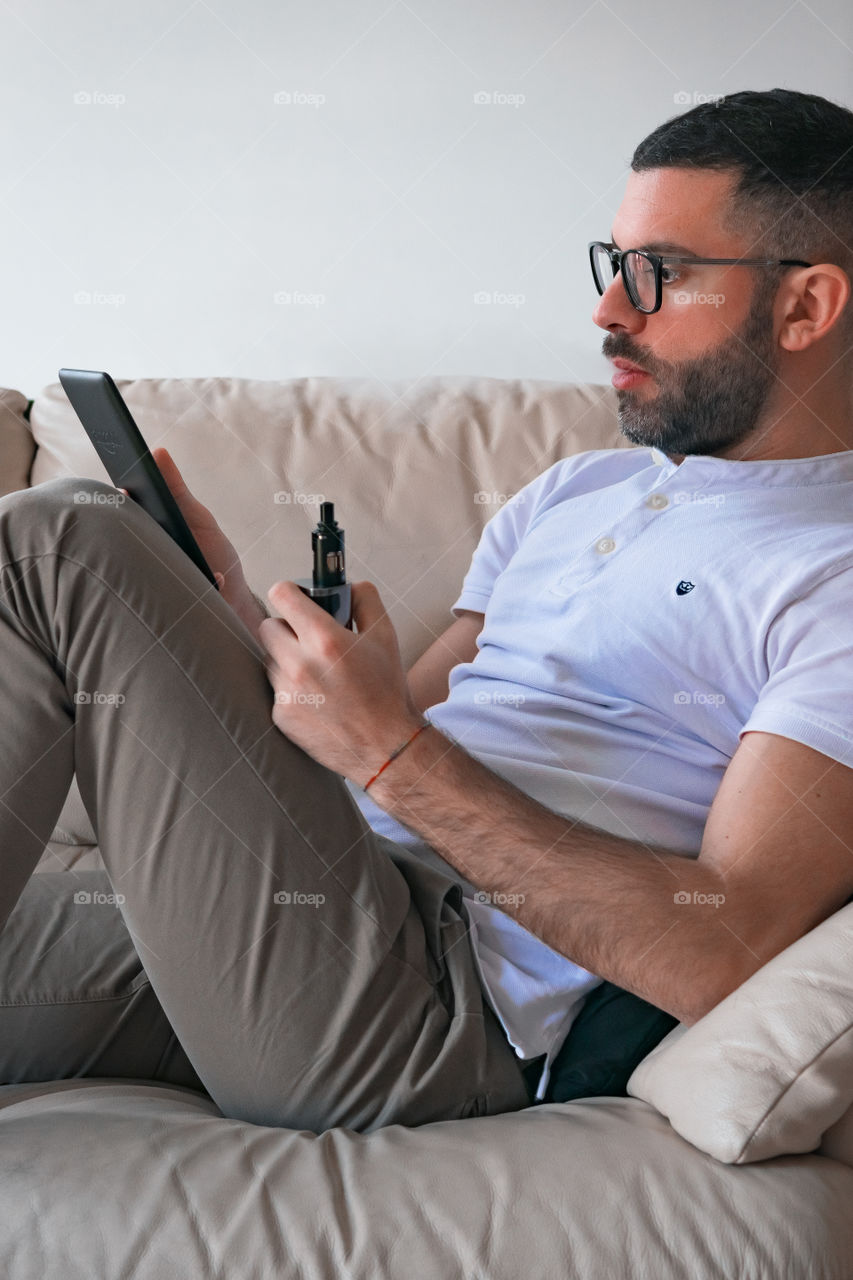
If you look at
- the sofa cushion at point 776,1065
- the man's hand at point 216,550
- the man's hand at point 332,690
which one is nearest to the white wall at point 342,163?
the man's hand at point 216,550

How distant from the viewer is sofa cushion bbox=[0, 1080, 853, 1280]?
72cm

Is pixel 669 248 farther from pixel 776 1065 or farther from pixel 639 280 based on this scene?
pixel 776 1065

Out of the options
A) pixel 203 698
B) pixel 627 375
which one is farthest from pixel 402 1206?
pixel 627 375

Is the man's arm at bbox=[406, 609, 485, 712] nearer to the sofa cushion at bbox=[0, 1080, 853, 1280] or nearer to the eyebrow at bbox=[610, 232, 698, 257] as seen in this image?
the eyebrow at bbox=[610, 232, 698, 257]

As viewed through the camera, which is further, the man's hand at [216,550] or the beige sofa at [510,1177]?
the man's hand at [216,550]

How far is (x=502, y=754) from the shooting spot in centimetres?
110

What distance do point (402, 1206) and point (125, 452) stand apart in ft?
2.03

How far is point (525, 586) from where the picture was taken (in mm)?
1283

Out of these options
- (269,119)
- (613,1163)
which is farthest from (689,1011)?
(269,119)

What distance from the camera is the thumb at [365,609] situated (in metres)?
1.00

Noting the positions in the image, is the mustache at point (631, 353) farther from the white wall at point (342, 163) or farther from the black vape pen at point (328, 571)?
the white wall at point (342, 163)

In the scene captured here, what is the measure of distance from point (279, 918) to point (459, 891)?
183 millimetres

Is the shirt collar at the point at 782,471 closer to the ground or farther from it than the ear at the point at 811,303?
closer to the ground

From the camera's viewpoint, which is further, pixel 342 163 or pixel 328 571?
pixel 342 163
